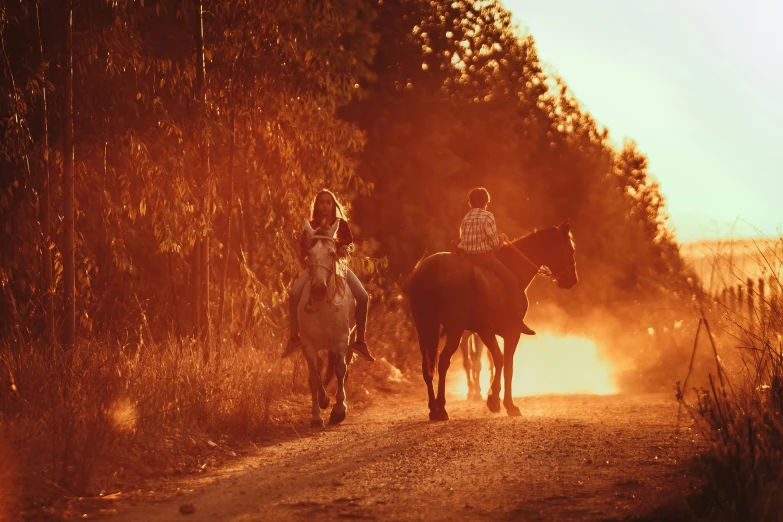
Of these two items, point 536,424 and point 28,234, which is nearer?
point 536,424

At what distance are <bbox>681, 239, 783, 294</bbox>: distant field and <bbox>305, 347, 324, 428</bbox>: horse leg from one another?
491 centimetres

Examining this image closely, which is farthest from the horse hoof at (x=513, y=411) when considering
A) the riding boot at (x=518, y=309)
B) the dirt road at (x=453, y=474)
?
the riding boot at (x=518, y=309)

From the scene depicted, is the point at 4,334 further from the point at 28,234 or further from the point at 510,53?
the point at 510,53

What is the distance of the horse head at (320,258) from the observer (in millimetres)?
12500

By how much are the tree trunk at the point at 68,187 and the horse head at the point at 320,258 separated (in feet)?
10.7

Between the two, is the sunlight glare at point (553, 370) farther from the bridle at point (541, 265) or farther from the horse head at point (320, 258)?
the horse head at point (320, 258)

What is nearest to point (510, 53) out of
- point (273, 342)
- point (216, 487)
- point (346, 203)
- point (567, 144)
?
point (567, 144)

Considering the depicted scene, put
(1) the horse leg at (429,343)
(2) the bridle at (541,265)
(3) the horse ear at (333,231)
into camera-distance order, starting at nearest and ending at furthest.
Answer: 1. (3) the horse ear at (333,231)
2. (1) the horse leg at (429,343)
3. (2) the bridle at (541,265)

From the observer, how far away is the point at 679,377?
2025 centimetres

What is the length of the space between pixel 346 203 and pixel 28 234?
8.34m

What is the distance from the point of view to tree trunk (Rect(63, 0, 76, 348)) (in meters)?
13.6

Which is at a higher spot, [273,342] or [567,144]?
[567,144]

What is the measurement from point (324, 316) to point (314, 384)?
84 centimetres

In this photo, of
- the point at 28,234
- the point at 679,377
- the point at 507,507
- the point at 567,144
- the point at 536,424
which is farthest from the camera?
the point at 567,144
